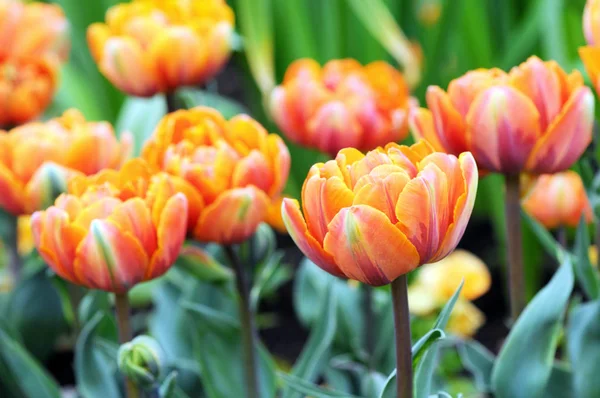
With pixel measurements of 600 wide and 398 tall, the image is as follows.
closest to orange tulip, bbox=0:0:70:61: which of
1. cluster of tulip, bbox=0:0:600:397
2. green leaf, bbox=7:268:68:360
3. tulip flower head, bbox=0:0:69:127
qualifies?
tulip flower head, bbox=0:0:69:127

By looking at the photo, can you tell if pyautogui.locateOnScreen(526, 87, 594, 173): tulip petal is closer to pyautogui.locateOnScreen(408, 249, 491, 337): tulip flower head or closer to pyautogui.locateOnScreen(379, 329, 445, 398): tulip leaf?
pyautogui.locateOnScreen(379, 329, 445, 398): tulip leaf

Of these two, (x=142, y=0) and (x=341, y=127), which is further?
(x=142, y=0)

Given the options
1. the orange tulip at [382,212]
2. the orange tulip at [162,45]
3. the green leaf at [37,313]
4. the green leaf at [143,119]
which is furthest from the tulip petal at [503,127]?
the green leaf at [143,119]

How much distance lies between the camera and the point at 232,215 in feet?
2.50

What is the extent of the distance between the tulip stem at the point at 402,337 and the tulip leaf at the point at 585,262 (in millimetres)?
302

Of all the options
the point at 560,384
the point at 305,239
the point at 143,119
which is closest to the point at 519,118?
the point at 305,239

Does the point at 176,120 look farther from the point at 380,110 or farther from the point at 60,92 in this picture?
the point at 60,92

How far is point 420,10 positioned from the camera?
2.06 meters

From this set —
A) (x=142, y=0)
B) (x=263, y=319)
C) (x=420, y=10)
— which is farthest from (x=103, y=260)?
(x=420, y=10)

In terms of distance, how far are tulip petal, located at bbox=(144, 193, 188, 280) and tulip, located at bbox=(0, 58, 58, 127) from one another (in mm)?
534

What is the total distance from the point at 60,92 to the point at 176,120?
1.01 m

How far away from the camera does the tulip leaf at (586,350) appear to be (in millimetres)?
860

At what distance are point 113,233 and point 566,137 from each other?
1.23 ft

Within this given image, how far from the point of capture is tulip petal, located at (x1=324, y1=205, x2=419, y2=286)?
0.55 metres
